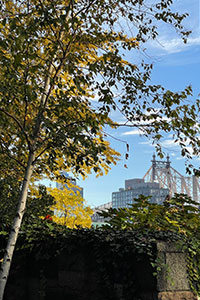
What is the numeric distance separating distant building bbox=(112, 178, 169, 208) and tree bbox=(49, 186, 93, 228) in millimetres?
123849

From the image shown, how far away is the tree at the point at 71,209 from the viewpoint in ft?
37.7

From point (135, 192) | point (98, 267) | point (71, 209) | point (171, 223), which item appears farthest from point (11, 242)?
point (135, 192)

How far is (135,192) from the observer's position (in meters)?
152

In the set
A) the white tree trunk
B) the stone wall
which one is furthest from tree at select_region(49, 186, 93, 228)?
the white tree trunk

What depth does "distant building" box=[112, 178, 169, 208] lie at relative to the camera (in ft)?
467

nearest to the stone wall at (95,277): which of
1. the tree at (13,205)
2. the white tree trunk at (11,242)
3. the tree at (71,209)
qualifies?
the tree at (13,205)

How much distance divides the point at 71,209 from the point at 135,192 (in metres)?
142

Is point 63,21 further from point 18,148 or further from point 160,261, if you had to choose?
point 160,261

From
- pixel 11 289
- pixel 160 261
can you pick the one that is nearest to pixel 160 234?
pixel 160 261

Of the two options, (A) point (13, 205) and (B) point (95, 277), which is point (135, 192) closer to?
→ (A) point (13, 205)

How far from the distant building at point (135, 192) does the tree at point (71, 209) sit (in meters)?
124

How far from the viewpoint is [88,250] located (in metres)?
4.89

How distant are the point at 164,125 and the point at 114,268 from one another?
238 cm

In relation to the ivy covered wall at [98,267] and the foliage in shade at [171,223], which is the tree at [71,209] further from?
the foliage in shade at [171,223]
